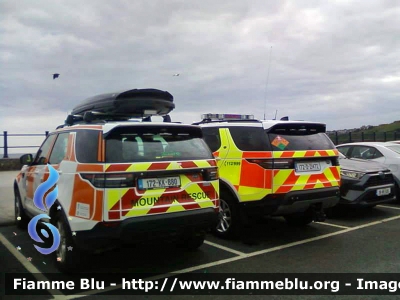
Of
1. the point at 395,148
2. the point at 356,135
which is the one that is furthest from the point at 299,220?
the point at 356,135

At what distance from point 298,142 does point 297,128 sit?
235mm

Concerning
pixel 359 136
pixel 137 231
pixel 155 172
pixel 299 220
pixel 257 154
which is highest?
pixel 359 136

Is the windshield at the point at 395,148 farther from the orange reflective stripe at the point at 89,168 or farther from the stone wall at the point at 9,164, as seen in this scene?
the stone wall at the point at 9,164

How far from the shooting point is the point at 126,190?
396cm

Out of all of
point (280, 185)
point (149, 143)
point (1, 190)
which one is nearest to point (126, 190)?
point (149, 143)

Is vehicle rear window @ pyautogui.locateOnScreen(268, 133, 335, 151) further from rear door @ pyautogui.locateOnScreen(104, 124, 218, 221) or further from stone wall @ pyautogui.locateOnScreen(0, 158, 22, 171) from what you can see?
stone wall @ pyautogui.locateOnScreen(0, 158, 22, 171)

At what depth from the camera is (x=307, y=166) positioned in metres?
5.72

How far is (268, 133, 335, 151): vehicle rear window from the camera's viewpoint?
18.5 feet

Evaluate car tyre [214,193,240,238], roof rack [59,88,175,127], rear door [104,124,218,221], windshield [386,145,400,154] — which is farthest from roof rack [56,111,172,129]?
windshield [386,145,400,154]

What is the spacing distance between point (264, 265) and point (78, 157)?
8.46 ft

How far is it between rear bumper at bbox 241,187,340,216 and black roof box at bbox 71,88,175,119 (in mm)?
1964

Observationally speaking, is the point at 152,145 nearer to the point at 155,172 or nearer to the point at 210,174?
the point at 155,172

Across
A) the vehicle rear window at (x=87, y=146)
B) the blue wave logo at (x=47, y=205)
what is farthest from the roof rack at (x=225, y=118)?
the blue wave logo at (x=47, y=205)

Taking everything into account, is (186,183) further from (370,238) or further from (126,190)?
(370,238)
